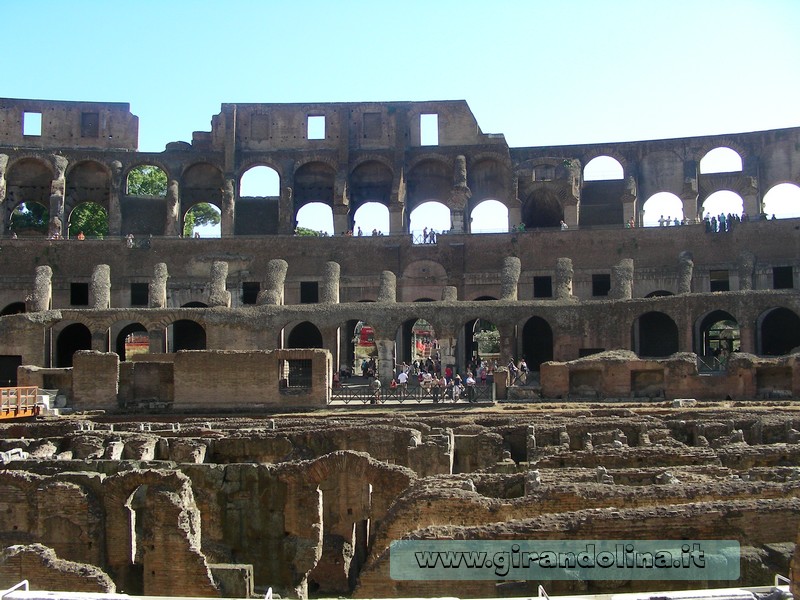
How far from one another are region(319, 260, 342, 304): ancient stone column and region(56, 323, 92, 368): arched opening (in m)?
11.1

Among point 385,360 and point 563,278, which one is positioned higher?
point 563,278

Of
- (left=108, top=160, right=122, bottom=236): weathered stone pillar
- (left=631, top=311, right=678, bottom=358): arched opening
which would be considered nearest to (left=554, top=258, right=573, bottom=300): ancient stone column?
(left=631, top=311, right=678, bottom=358): arched opening

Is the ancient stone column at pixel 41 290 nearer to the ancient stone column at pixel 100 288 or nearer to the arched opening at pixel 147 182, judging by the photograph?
the ancient stone column at pixel 100 288

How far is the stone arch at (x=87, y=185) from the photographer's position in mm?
49688

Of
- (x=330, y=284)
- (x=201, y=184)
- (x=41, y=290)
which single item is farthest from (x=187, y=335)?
(x=201, y=184)

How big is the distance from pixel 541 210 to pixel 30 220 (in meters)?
31.2

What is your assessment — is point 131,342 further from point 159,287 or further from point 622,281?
point 622,281

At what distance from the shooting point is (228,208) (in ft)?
154

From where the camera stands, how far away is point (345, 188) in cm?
4719

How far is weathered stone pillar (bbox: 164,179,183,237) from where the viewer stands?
1825 inches

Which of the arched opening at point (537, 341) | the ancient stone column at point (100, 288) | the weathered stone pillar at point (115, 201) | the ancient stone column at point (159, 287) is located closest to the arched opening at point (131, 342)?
the ancient stone column at point (100, 288)

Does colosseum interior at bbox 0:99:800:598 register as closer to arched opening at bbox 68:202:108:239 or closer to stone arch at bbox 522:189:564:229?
stone arch at bbox 522:189:564:229

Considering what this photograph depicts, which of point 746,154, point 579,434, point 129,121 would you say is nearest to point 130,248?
point 129,121

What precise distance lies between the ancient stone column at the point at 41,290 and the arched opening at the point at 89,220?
48.9ft
